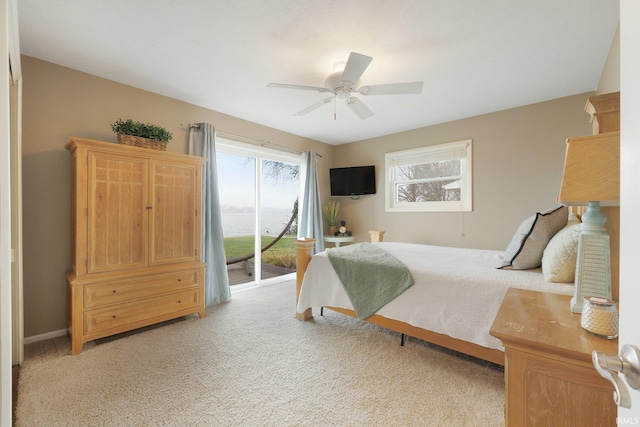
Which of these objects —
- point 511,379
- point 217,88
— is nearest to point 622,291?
point 511,379

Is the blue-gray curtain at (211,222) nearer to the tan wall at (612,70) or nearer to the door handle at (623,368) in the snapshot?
the door handle at (623,368)

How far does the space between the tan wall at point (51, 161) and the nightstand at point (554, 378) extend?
3.40m

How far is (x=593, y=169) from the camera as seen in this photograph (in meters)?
0.98

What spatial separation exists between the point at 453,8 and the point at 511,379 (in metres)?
2.08

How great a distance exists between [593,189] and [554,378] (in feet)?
2.17

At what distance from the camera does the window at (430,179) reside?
12.9 ft

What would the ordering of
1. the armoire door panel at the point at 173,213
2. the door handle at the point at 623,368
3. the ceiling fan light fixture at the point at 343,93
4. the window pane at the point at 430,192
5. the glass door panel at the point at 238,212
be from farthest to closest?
the window pane at the point at 430,192 → the glass door panel at the point at 238,212 → the armoire door panel at the point at 173,213 → the ceiling fan light fixture at the point at 343,93 → the door handle at the point at 623,368

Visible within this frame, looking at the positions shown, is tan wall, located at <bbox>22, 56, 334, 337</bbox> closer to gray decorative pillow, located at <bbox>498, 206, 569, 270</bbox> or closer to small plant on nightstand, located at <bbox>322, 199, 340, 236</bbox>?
small plant on nightstand, located at <bbox>322, 199, 340, 236</bbox>

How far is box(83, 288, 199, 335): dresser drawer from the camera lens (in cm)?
233

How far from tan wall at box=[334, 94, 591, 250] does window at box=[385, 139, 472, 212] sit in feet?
0.31

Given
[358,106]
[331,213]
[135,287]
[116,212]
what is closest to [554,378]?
[358,106]

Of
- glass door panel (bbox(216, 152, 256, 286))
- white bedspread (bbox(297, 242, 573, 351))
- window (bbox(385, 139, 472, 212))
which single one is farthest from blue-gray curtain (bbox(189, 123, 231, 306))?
window (bbox(385, 139, 472, 212))

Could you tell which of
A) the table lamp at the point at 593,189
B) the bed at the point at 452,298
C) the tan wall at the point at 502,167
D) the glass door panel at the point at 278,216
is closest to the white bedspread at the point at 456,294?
the bed at the point at 452,298

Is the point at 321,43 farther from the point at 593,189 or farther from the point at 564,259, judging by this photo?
the point at 564,259
